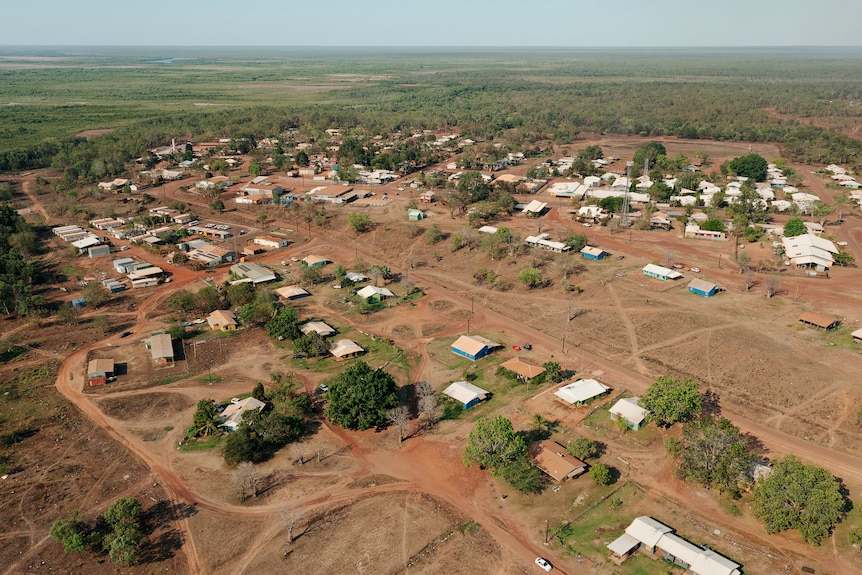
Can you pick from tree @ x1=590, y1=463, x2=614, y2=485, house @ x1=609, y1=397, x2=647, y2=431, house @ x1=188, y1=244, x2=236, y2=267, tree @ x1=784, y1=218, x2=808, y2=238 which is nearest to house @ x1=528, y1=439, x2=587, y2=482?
tree @ x1=590, y1=463, x2=614, y2=485

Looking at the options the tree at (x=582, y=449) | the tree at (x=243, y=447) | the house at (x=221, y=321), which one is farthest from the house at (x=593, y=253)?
the tree at (x=243, y=447)

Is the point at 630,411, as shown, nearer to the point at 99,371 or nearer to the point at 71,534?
the point at 71,534

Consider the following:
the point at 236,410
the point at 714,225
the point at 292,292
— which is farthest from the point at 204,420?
the point at 714,225

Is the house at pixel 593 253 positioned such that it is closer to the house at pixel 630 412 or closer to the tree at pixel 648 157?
Answer: the house at pixel 630 412

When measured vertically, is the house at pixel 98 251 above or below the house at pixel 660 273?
below

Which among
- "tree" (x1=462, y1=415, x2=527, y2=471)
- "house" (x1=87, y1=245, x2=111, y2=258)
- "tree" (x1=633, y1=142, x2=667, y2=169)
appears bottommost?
"house" (x1=87, y1=245, x2=111, y2=258)

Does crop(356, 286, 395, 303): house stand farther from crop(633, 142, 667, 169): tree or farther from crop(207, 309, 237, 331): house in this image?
crop(633, 142, 667, 169): tree

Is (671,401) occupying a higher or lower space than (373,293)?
higher
